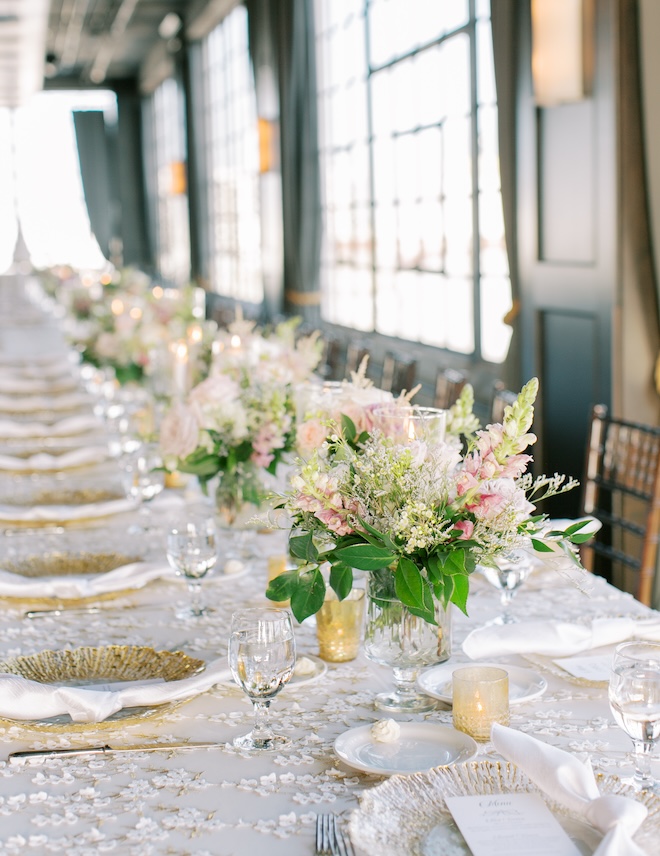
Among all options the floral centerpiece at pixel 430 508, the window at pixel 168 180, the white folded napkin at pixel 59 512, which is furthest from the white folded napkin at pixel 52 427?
the window at pixel 168 180

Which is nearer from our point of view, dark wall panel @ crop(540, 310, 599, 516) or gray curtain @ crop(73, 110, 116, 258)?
dark wall panel @ crop(540, 310, 599, 516)

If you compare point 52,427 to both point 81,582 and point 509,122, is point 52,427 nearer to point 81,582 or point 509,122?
point 81,582

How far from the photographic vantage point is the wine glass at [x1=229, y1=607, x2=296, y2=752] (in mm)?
1381

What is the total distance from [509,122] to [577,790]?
3945 millimetres

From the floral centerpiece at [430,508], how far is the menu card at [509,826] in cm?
28

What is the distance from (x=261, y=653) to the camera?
4.54 ft

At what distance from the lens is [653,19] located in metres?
3.73

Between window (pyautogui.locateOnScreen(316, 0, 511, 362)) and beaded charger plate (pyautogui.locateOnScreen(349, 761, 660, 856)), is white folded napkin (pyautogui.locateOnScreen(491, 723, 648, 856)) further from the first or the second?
window (pyautogui.locateOnScreen(316, 0, 511, 362))

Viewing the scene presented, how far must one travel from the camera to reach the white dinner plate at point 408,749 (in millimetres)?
1327

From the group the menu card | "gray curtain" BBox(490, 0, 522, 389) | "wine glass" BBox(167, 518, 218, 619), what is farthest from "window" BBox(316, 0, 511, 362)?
the menu card

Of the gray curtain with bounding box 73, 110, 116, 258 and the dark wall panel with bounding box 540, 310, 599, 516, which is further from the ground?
the gray curtain with bounding box 73, 110, 116, 258

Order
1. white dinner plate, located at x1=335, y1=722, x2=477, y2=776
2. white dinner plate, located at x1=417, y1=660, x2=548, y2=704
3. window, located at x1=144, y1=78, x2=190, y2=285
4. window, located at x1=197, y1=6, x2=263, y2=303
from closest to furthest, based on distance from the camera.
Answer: white dinner plate, located at x1=335, y1=722, x2=477, y2=776 < white dinner plate, located at x1=417, y1=660, x2=548, y2=704 < window, located at x1=197, y1=6, x2=263, y2=303 < window, located at x1=144, y1=78, x2=190, y2=285

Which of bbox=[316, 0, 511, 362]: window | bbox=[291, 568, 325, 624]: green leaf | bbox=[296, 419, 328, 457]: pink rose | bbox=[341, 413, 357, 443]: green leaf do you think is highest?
bbox=[316, 0, 511, 362]: window

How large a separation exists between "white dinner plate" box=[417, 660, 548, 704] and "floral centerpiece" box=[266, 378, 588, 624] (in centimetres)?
15
